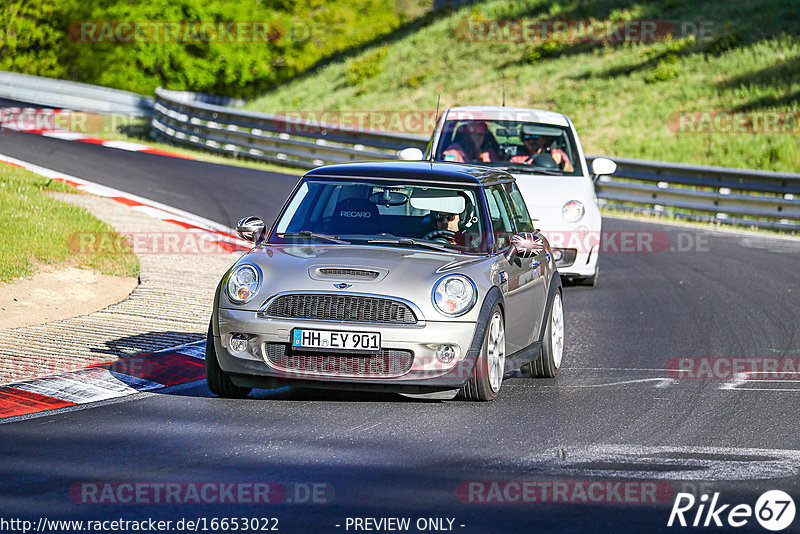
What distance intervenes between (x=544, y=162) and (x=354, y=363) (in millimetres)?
6980

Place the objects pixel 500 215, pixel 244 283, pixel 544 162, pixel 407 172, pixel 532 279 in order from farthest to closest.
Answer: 1. pixel 544 162
2. pixel 500 215
3. pixel 532 279
4. pixel 407 172
5. pixel 244 283

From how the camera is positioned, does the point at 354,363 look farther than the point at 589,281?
No

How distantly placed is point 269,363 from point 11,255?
603 cm

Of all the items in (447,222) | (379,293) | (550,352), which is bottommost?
(550,352)

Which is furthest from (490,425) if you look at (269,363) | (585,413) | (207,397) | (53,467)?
(53,467)

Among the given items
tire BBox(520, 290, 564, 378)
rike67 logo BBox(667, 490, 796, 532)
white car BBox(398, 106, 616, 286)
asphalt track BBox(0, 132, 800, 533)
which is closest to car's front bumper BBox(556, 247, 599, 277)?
white car BBox(398, 106, 616, 286)

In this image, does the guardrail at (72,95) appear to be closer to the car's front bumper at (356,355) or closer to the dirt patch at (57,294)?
the dirt patch at (57,294)

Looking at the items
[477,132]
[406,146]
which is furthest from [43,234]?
[406,146]

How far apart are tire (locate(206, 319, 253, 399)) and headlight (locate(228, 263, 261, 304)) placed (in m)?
0.31

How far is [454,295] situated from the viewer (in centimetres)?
780

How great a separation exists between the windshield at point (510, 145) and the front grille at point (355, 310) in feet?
21.5

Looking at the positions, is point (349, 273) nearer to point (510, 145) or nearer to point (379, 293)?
point (379, 293)

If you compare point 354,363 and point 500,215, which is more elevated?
point 500,215

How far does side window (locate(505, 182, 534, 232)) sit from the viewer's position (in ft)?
31.5
